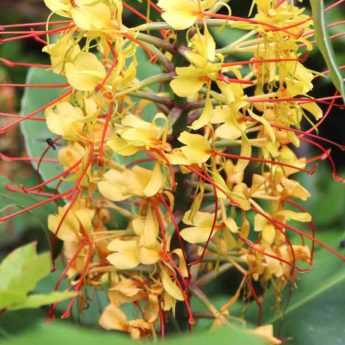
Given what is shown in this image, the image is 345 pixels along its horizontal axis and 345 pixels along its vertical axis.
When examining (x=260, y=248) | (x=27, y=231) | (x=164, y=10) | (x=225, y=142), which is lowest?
(x=27, y=231)

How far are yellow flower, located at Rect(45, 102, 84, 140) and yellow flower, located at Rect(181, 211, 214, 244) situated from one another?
0.52ft

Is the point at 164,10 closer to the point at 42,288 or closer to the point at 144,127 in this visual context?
the point at 144,127

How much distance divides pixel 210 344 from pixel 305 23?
562 millimetres

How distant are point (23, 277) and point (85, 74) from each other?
31cm

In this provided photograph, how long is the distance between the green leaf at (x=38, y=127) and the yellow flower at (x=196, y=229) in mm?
398

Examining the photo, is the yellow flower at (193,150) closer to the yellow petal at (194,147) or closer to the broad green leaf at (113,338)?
the yellow petal at (194,147)

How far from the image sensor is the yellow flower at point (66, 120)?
1050mm

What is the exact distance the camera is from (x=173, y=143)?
1063mm

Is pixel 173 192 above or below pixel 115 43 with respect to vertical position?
below

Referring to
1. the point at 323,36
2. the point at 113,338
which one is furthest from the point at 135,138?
the point at 113,338

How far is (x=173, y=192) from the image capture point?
1077 mm

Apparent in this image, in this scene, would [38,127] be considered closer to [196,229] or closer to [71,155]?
[71,155]

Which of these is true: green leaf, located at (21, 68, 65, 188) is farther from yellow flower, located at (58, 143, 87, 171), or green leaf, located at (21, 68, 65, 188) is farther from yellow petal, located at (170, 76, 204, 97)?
yellow petal, located at (170, 76, 204, 97)

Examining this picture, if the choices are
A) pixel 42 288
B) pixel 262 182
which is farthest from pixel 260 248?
pixel 42 288
